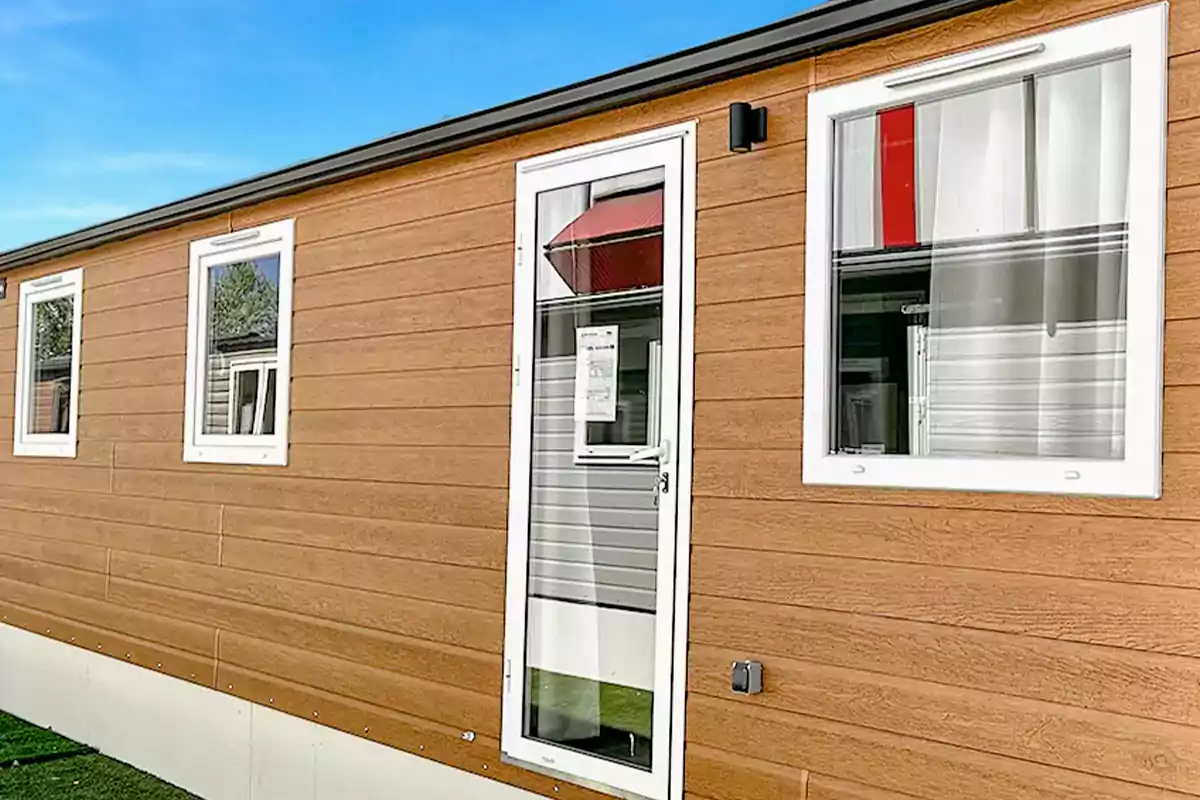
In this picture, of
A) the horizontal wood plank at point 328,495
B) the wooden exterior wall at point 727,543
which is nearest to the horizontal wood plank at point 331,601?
the wooden exterior wall at point 727,543

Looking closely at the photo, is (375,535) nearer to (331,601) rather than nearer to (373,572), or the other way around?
(373,572)

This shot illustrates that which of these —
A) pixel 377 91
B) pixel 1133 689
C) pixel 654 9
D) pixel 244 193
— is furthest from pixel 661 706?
pixel 377 91

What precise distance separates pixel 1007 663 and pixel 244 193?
3.55 metres

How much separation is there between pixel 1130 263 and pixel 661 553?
1.39m

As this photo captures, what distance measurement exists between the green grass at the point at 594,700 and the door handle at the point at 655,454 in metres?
0.59

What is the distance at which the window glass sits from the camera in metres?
2.68

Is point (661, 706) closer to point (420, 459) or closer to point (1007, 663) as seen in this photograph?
point (1007, 663)

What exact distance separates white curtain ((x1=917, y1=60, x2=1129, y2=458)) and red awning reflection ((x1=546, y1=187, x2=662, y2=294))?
0.82m

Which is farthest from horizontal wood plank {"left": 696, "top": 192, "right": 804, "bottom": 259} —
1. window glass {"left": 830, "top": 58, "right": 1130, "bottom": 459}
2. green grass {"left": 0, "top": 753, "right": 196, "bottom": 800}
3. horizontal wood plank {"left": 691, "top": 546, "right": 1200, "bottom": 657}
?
green grass {"left": 0, "top": 753, "right": 196, "bottom": 800}

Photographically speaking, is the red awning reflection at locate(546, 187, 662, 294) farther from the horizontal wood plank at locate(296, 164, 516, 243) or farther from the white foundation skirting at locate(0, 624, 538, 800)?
the white foundation skirting at locate(0, 624, 538, 800)

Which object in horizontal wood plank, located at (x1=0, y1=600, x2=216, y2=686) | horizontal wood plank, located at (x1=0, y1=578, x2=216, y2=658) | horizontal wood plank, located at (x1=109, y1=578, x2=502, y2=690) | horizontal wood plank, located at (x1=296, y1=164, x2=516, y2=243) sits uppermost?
horizontal wood plank, located at (x1=296, y1=164, x2=516, y2=243)

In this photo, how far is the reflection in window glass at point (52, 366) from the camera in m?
6.58

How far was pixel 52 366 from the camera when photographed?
6715 millimetres

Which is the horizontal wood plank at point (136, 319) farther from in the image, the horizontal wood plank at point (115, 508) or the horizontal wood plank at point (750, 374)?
the horizontal wood plank at point (750, 374)
